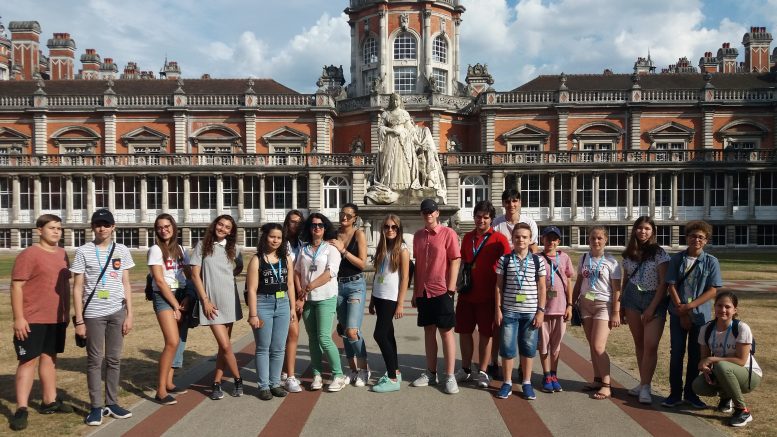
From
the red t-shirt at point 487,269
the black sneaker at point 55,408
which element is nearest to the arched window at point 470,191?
the red t-shirt at point 487,269

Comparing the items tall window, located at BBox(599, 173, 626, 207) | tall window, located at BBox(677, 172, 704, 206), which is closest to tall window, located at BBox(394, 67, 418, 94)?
tall window, located at BBox(599, 173, 626, 207)

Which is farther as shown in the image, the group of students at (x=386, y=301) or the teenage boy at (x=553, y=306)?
the teenage boy at (x=553, y=306)

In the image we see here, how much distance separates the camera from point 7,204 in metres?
43.7

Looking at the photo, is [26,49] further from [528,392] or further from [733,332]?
[733,332]

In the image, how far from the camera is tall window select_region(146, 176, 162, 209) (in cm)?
4344

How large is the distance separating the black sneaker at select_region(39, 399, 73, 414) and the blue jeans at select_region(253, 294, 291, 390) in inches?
82.4

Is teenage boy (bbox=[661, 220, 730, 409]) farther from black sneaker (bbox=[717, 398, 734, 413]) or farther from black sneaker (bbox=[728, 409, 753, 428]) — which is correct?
black sneaker (bbox=[728, 409, 753, 428])

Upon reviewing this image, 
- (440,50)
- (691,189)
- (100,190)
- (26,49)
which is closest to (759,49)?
(691,189)

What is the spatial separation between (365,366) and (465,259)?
6.20ft

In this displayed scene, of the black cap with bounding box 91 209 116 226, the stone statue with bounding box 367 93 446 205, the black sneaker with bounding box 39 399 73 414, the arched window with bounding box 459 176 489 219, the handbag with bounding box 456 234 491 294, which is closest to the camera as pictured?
the black cap with bounding box 91 209 116 226

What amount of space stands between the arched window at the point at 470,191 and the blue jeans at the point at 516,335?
35.2 metres

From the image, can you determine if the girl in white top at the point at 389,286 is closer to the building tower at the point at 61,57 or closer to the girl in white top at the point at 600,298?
the girl in white top at the point at 600,298

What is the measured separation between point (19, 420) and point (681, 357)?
23.7 feet

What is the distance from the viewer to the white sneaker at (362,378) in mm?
7570
